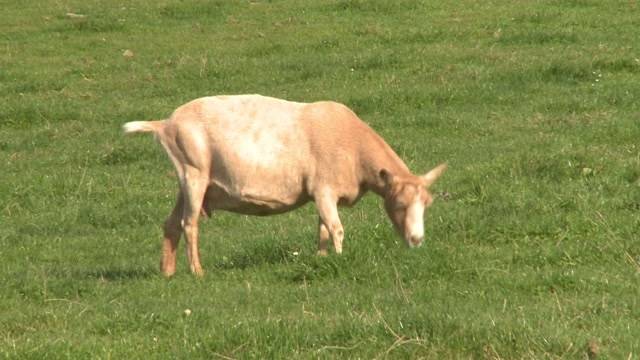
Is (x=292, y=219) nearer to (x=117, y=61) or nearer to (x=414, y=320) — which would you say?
(x=414, y=320)

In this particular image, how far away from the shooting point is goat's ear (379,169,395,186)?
12.1m

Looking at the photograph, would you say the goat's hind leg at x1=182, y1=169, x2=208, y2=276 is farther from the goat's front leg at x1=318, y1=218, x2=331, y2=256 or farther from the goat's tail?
the goat's front leg at x1=318, y1=218, x2=331, y2=256

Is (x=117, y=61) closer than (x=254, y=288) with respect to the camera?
No

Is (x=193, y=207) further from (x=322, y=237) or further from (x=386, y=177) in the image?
(x=386, y=177)

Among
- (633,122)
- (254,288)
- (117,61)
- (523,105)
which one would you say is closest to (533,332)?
(254,288)

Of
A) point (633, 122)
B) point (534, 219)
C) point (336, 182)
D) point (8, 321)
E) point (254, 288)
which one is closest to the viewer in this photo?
point (8, 321)

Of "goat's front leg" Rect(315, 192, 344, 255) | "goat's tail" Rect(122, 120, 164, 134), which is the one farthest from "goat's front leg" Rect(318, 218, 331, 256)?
"goat's tail" Rect(122, 120, 164, 134)

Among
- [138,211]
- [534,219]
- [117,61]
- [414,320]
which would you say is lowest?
[117,61]

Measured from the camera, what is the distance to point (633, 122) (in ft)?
59.9

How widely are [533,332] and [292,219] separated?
7199 mm

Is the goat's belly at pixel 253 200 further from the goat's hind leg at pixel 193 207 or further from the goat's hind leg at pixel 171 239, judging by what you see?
the goat's hind leg at pixel 171 239

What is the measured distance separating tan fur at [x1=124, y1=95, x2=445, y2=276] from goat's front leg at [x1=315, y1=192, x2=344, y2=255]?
12 mm

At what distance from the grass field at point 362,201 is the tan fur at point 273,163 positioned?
0.45 meters

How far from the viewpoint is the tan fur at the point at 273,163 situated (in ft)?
40.0
